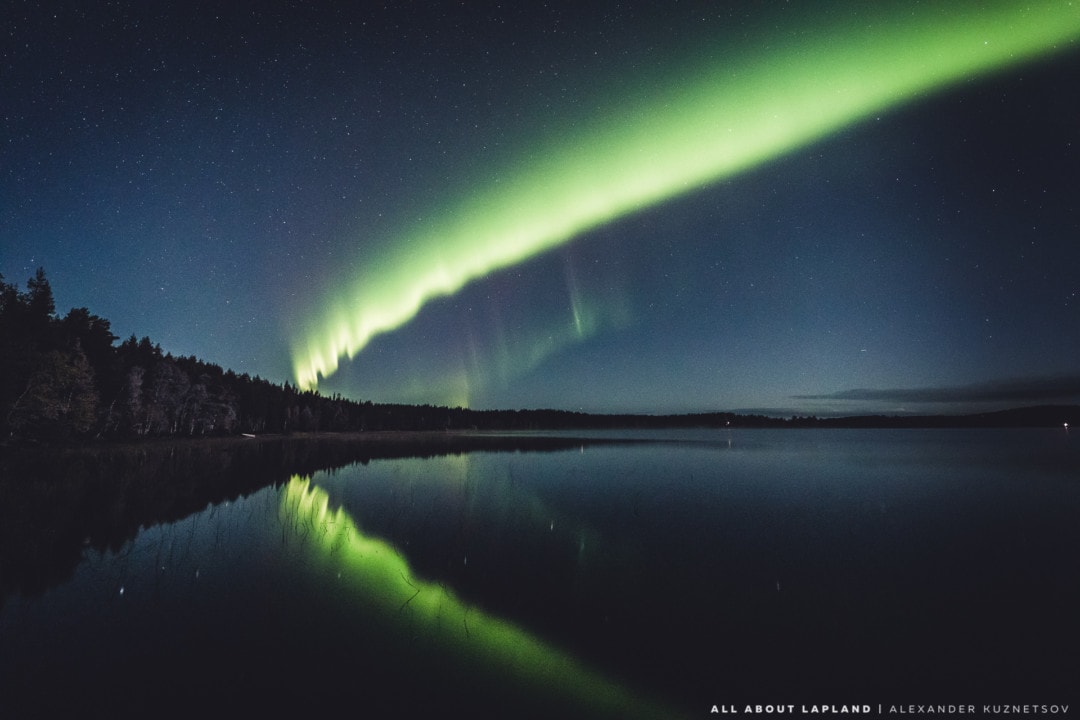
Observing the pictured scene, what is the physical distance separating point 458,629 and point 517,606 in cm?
184

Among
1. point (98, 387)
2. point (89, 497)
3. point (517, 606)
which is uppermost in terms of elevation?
point (98, 387)

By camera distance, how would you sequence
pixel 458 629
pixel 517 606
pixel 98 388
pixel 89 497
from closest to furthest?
pixel 458 629 → pixel 517 606 → pixel 89 497 → pixel 98 388

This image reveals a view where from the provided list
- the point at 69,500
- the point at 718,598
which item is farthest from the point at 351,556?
the point at 69,500

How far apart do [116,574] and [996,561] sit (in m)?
27.0

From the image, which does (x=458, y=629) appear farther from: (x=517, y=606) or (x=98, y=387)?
(x=98, y=387)

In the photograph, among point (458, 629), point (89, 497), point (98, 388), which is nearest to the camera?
point (458, 629)

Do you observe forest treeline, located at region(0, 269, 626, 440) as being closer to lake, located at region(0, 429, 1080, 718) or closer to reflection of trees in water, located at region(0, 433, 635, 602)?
reflection of trees in water, located at region(0, 433, 635, 602)

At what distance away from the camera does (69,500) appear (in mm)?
21766

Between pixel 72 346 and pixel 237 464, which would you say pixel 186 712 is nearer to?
pixel 237 464

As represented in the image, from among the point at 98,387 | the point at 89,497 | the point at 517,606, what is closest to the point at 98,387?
the point at 98,387

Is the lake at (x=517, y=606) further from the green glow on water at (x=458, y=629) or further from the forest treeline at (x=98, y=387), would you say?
the forest treeline at (x=98, y=387)

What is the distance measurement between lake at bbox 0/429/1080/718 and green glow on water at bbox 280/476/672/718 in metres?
0.06

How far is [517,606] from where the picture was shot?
11.5m

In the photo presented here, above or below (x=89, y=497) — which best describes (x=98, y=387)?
above
